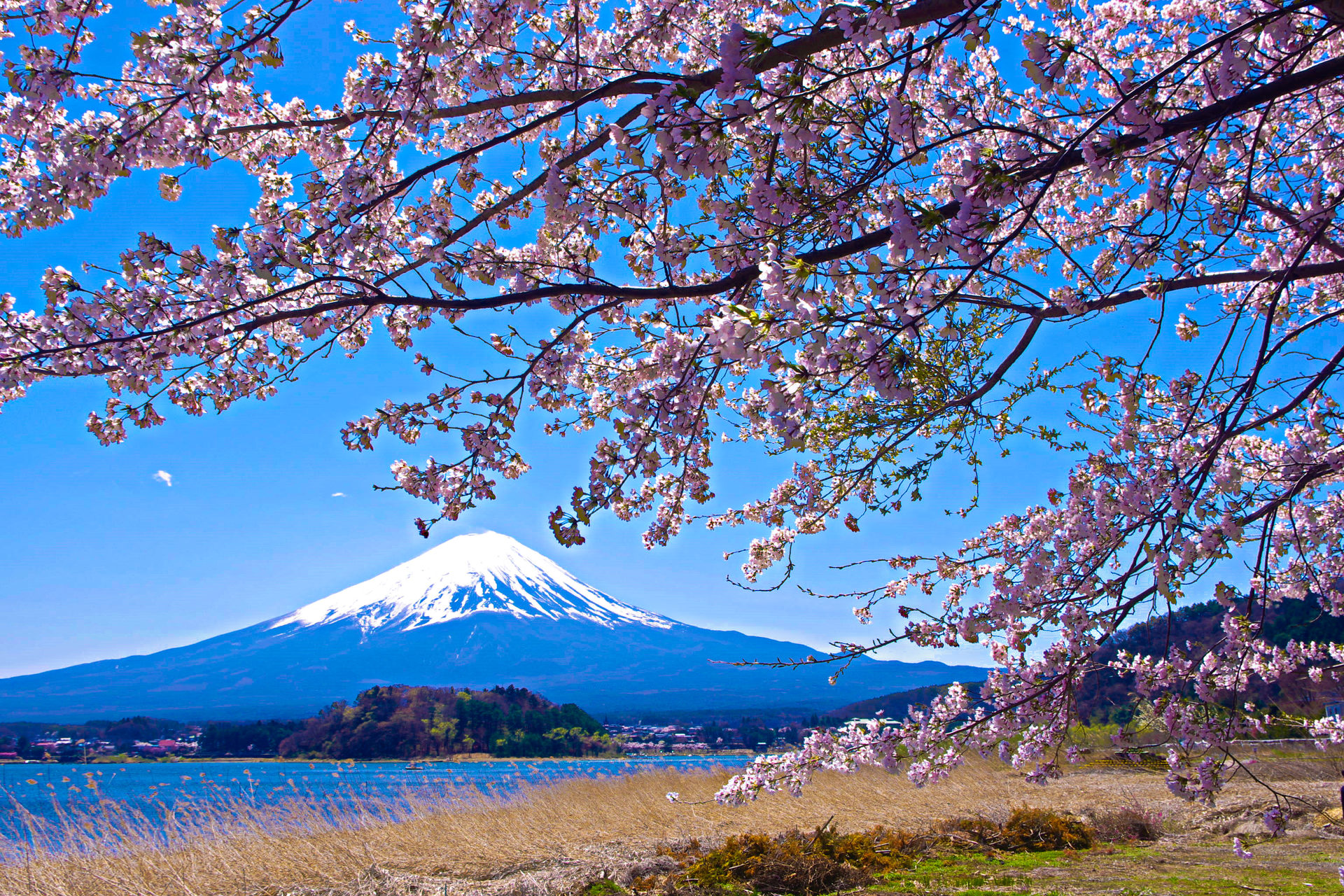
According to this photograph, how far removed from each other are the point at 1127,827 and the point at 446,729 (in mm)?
58950

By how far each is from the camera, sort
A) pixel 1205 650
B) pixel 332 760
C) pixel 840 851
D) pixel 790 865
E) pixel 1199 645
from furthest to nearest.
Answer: pixel 332 760 → pixel 840 851 → pixel 790 865 → pixel 1199 645 → pixel 1205 650

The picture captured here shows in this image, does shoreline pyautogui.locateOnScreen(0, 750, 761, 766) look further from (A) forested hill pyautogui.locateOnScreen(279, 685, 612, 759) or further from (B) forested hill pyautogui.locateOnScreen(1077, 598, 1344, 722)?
(B) forested hill pyautogui.locateOnScreen(1077, 598, 1344, 722)

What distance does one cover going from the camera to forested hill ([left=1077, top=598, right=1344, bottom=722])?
336 cm

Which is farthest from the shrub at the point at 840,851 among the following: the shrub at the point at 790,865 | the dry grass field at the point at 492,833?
the dry grass field at the point at 492,833

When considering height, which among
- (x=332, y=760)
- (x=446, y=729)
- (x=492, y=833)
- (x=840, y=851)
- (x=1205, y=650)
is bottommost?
(x=332, y=760)

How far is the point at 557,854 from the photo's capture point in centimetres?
707

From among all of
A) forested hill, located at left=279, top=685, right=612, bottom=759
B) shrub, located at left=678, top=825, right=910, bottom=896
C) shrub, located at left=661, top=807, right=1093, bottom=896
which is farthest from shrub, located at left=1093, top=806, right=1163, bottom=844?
forested hill, located at left=279, top=685, right=612, bottom=759

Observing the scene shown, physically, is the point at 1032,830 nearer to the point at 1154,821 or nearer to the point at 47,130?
the point at 1154,821

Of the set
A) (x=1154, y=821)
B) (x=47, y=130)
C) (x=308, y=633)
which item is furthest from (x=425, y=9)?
(x=308, y=633)

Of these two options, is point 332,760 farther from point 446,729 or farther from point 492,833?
point 492,833

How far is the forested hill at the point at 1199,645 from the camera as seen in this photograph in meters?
3.36

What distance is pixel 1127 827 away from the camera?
7.83m

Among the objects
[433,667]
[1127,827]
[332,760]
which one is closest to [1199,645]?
[1127,827]

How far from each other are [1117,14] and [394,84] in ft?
17.4
